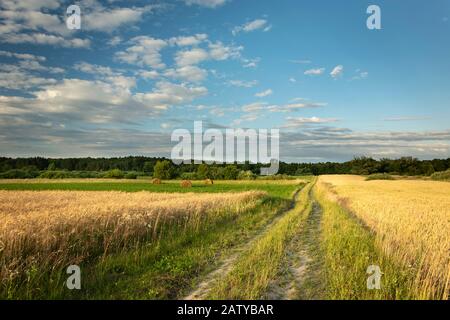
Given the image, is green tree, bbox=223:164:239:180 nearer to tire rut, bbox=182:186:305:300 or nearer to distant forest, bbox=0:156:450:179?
distant forest, bbox=0:156:450:179

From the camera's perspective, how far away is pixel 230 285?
7.77m

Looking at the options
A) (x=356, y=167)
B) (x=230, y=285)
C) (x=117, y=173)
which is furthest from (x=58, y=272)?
(x=356, y=167)

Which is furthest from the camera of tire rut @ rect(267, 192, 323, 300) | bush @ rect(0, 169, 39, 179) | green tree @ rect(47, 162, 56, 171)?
green tree @ rect(47, 162, 56, 171)

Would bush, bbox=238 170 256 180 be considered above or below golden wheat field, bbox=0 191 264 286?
below

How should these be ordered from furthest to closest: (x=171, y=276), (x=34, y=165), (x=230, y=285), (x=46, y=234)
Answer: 1. (x=34, y=165)
2. (x=46, y=234)
3. (x=171, y=276)
4. (x=230, y=285)

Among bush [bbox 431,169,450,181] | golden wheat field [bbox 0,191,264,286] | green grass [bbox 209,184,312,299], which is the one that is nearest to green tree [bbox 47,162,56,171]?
golden wheat field [bbox 0,191,264,286]

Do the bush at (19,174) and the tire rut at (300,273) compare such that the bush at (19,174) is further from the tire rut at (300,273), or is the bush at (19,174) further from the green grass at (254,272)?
the tire rut at (300,273)

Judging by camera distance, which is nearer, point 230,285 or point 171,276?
point 230,285

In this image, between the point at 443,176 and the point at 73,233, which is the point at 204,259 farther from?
the point at 443,176

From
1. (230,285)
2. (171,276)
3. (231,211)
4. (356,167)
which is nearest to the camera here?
(230,285)

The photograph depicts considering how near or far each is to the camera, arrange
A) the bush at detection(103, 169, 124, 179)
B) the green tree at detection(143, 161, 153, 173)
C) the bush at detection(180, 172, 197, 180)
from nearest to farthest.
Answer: the bush at detection(180, 172, 197, 180)
the bush at detection(103, 169, 124, 179)
the green tree at detection(143, 161, 153, 173)
